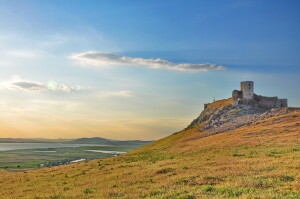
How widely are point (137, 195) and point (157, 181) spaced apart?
4.48 meters

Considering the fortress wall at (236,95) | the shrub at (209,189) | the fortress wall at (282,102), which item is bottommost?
the shrub at (209,189)

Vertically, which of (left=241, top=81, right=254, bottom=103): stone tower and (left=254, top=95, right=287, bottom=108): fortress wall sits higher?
(left=241, top=81, right=254, bottom=103): stone tower

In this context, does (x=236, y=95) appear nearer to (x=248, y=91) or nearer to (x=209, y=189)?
(x=248, y=91)

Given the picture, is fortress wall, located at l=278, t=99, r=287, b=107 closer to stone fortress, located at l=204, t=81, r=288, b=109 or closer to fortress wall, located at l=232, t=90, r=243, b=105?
stone fortress, located at l=204, t=81, r=288, b=109

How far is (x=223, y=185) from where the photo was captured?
→ 16.8 m

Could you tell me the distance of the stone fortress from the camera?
10338cm

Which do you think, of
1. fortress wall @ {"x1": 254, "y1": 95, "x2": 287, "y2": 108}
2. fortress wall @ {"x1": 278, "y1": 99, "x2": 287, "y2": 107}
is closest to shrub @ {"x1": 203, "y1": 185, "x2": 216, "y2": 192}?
fortress wall @ {"x1": 254, "y1": 95, "x2": 287, "y2": 108}

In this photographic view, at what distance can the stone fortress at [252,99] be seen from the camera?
339ft

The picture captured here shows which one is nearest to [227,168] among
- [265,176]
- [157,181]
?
[265,176]

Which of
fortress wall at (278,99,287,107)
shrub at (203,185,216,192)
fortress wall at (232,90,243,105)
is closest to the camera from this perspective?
shrub at (203,185,216,192)

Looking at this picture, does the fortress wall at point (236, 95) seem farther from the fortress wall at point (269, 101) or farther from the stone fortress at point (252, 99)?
the fortress wall at point (269, 101)

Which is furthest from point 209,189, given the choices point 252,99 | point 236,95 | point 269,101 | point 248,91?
point 269,101

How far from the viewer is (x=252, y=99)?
103688 mm

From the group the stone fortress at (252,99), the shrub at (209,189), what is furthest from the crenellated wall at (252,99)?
the shrub at (209,189)
